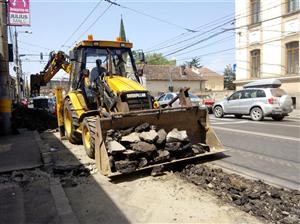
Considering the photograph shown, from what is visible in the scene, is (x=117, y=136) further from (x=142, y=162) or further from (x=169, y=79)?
(x=169, y=79)

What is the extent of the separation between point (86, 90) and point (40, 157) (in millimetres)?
2294

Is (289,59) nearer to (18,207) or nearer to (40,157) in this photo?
(40,157)

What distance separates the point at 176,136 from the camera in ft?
23.8

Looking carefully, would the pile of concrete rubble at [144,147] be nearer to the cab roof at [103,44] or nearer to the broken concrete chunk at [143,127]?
the broken concrete chunk at [143,127]

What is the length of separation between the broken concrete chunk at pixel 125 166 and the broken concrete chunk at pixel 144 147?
29cm

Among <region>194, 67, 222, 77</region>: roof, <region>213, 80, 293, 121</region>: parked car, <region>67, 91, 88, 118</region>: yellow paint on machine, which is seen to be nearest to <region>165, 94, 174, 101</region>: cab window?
<region>213, 80, 293, 121</region>: parked car

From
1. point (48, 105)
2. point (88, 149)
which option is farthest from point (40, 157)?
point (48, 105)

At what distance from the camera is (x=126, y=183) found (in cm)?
625

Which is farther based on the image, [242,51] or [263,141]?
[242,51]

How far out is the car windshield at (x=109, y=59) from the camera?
9.31 metres

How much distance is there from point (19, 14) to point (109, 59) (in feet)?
33.5

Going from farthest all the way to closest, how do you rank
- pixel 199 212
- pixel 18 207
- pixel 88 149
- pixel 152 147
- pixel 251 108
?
pixel 251 108 < pixel 88 149 < pixel 152 147 < pixel 18 207 < pixel 199 212

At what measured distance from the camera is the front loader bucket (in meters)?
6.67

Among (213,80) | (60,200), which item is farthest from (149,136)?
(213,80)
